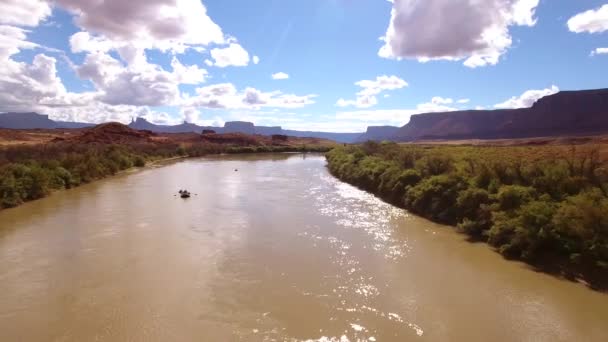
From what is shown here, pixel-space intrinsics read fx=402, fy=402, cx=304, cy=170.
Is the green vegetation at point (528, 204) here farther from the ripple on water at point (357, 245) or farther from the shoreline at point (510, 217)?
the ripple on water at point (357, 245)

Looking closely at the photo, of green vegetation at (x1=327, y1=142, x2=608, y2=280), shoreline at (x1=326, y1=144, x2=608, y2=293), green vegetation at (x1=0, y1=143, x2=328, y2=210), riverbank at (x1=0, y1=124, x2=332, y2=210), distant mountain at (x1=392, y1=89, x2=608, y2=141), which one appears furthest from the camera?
distant mountain at (x1=392, y1=89, x2=608, y2=141)

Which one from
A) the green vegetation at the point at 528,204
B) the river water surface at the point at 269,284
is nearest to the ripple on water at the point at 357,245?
the river water surface at the point at 269,284

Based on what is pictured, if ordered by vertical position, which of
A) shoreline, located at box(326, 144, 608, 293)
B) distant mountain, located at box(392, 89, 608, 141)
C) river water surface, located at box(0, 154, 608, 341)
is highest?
distant mountain, located at box(392, 89, 608, 141)

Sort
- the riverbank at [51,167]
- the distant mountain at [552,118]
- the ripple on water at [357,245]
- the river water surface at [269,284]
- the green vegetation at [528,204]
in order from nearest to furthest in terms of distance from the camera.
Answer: the river water surface at [269,284] < the ripple on water at [357,245] < the green vegetation at [528,204] < the riverbank at [51,167] < the distant mountain at [552,118]

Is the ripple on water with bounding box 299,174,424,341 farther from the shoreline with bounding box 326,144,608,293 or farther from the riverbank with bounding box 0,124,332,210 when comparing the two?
the riverbank with bounding box 0,124,332,210

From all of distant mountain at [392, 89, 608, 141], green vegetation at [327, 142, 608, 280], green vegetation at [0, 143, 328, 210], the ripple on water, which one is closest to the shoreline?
green vegetation at [327, 142, 608, 280]
